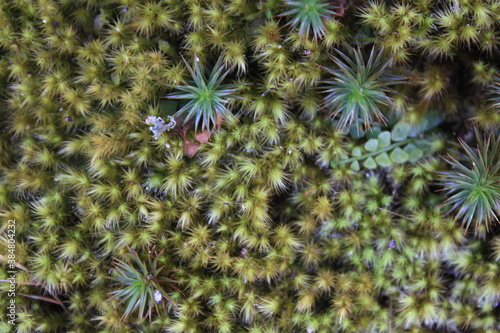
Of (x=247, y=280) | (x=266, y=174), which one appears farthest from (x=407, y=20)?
(x=247, y=280)

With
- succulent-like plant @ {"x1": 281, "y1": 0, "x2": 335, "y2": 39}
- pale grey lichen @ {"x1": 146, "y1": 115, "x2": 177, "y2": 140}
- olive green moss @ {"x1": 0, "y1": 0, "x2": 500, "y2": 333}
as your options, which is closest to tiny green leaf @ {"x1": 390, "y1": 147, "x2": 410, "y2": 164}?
olive green moss @ {"x1": 0, "y1": 0, "x2": 500, "y2": 333}

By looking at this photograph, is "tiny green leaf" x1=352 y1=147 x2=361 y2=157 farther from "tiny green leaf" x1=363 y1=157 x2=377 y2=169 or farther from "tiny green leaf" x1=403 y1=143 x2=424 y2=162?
"tiny green leaf" x1=403 y1=143 x2=424 y2=162

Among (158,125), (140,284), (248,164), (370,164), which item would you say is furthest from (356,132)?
(140,284)

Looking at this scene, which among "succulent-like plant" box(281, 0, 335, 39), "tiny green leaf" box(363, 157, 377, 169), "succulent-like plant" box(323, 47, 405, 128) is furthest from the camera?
"tiny green leaf" box(363, 157, 377, 169)

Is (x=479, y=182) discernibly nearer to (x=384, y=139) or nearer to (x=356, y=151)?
(x=384, y=139)

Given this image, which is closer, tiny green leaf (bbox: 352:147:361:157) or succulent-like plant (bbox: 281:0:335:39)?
succulent-like plant (bbox: 281:0:335:39)

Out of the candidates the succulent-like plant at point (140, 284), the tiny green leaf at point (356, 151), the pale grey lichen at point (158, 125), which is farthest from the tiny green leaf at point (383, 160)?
the succulent-like plant at point (140, 284)

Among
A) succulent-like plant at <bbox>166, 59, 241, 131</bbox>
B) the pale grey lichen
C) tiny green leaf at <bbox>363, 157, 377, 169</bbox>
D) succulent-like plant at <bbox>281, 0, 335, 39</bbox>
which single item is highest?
succulent-like plant at <bbox>281, 0, 335, 39</bbox>
